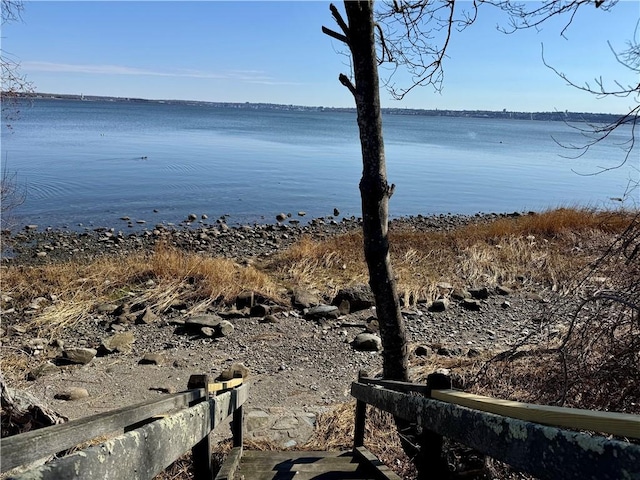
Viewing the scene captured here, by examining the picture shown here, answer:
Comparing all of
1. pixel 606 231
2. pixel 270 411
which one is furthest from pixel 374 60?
pixel 606 231

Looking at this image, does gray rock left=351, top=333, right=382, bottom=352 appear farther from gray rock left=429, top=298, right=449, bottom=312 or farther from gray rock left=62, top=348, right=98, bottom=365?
gray rock left=62, top=348, right=98, bottom=365

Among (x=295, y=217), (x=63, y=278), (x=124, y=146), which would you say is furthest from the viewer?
(x=124, y=146)

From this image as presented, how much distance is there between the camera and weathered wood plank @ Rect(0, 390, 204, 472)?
65.1 inches

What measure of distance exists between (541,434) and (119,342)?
796 centimetres

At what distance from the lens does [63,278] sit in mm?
10984

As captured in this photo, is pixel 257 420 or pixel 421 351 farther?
pixel 421 351

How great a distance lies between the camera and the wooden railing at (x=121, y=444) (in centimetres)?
143

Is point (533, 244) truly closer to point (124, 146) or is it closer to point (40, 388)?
point (40, 388)

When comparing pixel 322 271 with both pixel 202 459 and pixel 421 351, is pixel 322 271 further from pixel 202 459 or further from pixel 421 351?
pixel 202 459

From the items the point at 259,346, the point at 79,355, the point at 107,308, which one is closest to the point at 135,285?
the point at 107,308

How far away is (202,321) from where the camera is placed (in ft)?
30.0

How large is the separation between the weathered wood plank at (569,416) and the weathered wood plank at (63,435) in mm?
1428

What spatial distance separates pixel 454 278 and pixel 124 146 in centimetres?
4106

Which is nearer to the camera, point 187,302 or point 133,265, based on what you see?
point 187,302
